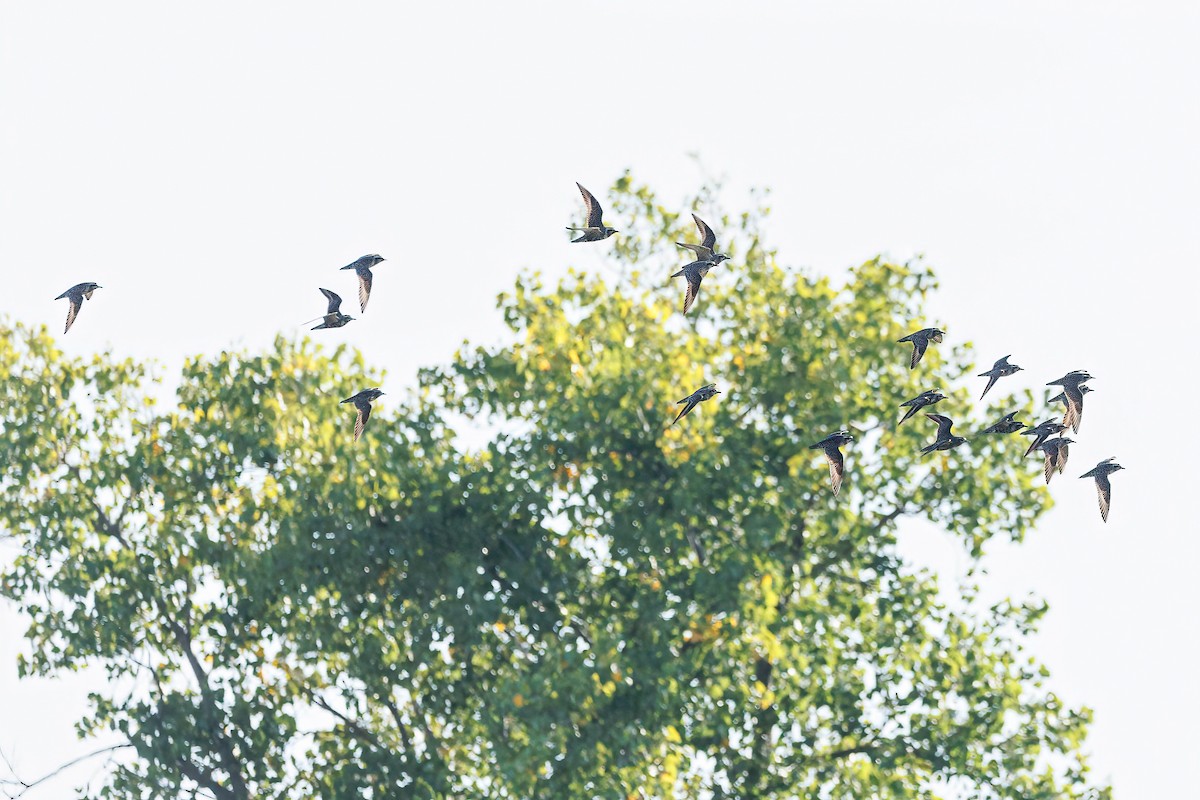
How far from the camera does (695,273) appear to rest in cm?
2378

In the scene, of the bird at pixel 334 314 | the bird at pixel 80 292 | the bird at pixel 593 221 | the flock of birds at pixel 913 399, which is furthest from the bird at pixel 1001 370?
the bird at pixel 80 292

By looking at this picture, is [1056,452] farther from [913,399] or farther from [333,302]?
[333,302]

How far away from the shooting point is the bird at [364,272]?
942 inches

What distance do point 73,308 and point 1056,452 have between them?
39.2ft

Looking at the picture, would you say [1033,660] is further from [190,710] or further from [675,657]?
[190,710]

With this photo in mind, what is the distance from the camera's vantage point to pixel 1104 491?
→ 2223 cm

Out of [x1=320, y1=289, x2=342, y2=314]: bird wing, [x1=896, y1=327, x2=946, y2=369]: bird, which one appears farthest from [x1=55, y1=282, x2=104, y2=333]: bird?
[x1=896, y1=327, x2=946, y2=369]: bird

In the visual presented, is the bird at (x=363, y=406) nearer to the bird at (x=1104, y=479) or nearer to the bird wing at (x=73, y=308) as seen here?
the bird wing at (x=73, y=308)

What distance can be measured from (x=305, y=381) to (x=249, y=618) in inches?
140

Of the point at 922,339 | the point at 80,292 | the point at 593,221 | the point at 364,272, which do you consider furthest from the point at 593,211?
the point at 80,292

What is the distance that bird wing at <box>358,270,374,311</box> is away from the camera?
2405 centimetres

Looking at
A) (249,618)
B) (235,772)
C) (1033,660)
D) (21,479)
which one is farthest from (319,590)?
(1033,660)

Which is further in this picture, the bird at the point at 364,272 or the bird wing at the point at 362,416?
the bird wing at the point at 362,416

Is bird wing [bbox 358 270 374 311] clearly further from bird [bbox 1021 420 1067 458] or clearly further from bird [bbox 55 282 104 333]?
bird [bbox 1021 420 1067 458]
